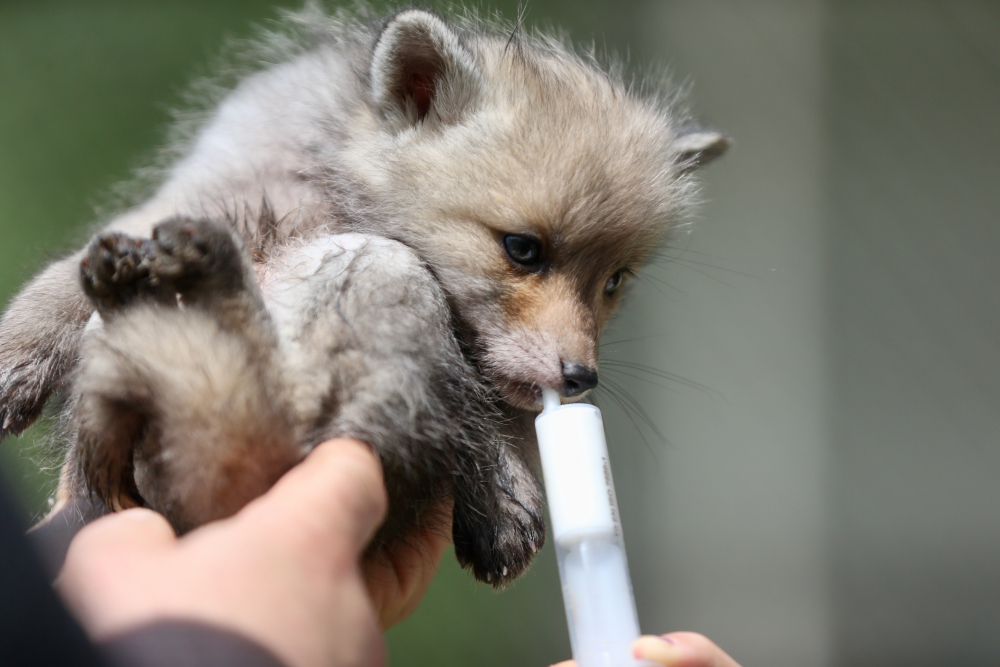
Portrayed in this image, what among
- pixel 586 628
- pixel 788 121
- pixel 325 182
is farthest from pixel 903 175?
pixel 586 628

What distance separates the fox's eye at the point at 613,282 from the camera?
5.20 ft

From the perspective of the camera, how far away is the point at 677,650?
2.97 ft

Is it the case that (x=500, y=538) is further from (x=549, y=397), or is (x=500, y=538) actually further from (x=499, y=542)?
(x=549, y=397)

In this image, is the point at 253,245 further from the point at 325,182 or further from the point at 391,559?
the point at 391,559

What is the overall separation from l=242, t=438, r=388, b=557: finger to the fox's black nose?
456 mm

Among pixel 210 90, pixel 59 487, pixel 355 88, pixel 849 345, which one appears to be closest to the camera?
pixel 59 487

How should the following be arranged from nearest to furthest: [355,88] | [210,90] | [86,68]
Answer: [355,88] < [210,90] < [86,68]

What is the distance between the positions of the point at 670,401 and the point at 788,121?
1.28 m

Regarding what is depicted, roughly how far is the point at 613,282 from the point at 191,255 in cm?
95

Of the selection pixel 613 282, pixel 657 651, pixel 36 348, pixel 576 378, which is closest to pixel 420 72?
pixel 613 282

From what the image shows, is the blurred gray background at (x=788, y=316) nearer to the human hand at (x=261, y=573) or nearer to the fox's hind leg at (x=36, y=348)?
the fox's hind leg at (x=36, y=348)

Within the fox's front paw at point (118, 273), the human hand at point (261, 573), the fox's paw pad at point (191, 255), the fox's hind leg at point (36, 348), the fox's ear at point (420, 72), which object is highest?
the fox's ear at point (420, 72)

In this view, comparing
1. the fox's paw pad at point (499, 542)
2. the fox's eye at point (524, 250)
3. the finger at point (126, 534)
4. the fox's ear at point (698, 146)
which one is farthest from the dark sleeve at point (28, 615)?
the fox's ear at point (698, 146)

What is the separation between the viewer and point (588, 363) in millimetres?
1282
